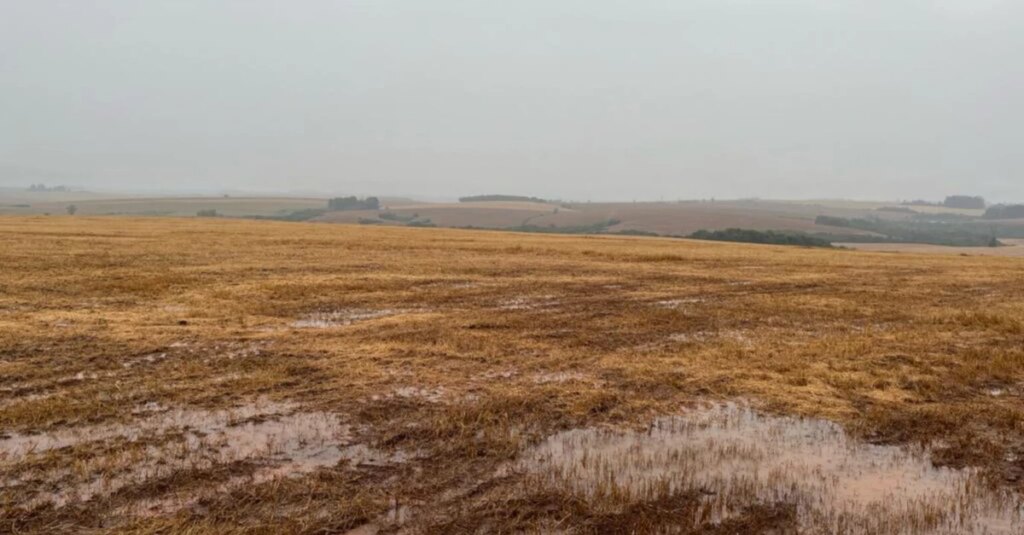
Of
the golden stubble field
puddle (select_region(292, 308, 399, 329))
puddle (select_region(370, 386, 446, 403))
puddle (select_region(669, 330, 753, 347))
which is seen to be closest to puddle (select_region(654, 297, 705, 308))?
the golden stubble field

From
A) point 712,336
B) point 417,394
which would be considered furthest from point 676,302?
point 417,394

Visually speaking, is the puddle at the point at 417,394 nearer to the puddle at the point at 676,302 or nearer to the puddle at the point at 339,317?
the puddle at the point at 339,317

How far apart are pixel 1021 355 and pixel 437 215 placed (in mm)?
164494

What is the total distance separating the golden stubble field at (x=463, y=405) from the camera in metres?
6.04

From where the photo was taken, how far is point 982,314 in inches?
733

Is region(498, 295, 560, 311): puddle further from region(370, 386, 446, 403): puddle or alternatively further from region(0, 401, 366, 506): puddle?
region(0, 401, 366, 506): puddle

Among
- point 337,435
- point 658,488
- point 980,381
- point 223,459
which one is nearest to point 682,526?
point 658,488

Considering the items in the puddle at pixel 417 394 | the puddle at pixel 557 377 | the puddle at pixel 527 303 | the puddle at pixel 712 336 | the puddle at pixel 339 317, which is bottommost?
the puddle at pixel 712 336

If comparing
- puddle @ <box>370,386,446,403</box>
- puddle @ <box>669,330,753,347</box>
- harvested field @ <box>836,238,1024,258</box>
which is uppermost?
puddle @ <box>370,386,446,403</box>


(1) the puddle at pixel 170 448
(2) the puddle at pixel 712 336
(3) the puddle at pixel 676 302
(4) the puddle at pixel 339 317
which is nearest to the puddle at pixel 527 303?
(3) the puddle at pixel 676 302

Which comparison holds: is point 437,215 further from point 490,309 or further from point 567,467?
point 567,467

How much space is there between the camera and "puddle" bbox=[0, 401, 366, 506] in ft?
20.4

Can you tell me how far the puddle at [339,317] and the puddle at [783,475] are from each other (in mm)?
8224

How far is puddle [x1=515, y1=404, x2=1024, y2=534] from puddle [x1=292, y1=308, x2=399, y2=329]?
27.0 ft
